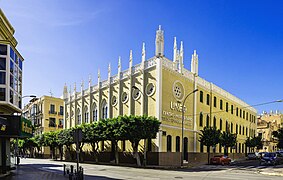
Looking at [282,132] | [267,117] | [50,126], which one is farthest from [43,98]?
[267,117]

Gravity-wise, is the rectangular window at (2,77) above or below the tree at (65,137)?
above

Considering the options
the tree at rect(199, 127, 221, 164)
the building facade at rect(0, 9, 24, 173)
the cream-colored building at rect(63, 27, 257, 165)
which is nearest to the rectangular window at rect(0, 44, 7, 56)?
the building facade at rect(0, 9, 24, 173)

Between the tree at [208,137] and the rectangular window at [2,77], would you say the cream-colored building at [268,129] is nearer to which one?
the tree at [208,137]

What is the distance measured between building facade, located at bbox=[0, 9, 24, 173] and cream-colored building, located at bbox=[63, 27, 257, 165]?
1529cm

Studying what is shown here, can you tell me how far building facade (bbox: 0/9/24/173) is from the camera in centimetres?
1925

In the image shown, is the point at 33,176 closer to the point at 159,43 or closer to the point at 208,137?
the point at 159,43

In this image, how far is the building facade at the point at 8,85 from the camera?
Answer: 19250 millimetres

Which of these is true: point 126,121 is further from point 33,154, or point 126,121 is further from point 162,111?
point 33,154

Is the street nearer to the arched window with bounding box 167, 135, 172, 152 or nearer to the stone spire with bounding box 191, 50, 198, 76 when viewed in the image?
the arched window with bounding box 167, 135, 172, 152

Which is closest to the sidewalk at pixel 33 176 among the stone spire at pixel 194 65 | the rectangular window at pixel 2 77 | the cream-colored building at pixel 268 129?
the rectangular window at pixel 2 77

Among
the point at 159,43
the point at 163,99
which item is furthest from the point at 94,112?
the point at 159,43

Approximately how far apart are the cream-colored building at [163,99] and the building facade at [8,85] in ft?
50.1

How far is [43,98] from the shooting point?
74250 mm

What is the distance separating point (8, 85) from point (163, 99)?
70.9 feet
